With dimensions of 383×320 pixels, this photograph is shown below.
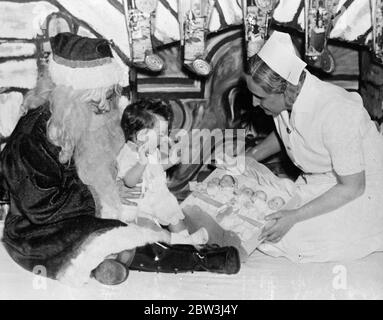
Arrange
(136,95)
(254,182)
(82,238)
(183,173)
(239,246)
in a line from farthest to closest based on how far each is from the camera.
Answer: (183,173)
(136,95)
(254,182)
(239,246)
(82,238)

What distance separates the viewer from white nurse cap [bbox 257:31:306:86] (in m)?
2.91

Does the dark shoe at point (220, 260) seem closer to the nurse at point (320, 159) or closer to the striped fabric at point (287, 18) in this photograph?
the nurse at point (320, 159)

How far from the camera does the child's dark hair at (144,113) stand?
3025mm

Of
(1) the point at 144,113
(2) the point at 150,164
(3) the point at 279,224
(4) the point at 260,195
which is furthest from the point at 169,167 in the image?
(3) the point at 279,224

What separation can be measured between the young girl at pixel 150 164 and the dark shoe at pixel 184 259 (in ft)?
0.38

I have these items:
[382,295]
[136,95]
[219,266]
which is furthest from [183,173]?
[382,295]

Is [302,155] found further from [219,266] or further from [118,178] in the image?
[118,178]

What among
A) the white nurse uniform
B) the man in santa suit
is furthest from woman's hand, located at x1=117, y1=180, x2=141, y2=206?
the white nurse uniform

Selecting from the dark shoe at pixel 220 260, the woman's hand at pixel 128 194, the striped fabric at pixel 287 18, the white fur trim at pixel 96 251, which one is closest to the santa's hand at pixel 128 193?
the woman's hand at pixel 128 194

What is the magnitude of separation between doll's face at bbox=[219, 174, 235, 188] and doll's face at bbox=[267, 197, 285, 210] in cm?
19

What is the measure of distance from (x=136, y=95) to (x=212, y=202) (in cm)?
76

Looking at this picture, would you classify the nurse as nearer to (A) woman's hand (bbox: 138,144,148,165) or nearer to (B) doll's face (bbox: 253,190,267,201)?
(B) doll's face (bbox: 253,190,267,201)

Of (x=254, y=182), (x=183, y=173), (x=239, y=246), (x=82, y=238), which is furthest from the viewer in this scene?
(x=183, y=173)

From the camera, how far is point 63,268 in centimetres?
288
